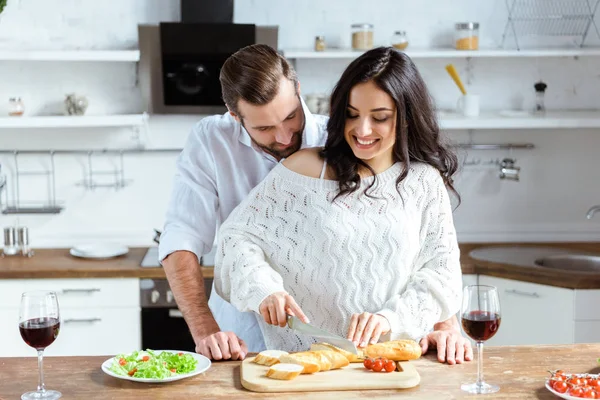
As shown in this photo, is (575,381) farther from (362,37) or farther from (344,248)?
(362,37)

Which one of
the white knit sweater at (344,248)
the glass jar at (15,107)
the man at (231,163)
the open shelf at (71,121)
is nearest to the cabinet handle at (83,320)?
the open shelf at (71,121)

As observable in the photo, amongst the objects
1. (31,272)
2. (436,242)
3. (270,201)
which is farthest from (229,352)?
(31,272)

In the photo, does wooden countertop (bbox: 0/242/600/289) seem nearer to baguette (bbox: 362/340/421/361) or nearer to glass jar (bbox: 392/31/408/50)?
glass jar (bbox: 392/31/408/50)

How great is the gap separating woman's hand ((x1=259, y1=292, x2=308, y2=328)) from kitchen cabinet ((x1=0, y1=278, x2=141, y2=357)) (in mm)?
1924

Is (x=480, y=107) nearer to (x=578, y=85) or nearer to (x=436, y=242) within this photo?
(x=578, y=85)

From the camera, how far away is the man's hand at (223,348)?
196cm

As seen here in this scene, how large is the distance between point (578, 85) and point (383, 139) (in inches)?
100

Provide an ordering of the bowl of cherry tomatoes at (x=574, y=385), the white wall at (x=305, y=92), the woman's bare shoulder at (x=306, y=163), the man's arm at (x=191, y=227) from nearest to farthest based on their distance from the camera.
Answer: the bowl of cherry tomatoes at (x=574, y=385), the woman's bare shoulder at (x=306, y=163), the man's arm at (x=191, y=227), the white wall at (x=305, y=92)

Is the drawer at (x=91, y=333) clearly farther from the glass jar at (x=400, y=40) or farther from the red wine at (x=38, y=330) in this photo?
the red wine at (x=38, y=330)

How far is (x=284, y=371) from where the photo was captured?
1.76 meters

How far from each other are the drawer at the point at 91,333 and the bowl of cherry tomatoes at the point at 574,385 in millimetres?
2378

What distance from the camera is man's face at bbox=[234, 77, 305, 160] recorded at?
2.14 metres

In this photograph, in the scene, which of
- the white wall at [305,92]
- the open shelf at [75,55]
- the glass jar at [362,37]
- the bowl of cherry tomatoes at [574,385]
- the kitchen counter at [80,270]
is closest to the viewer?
the bowl of cherry tomatoes at [574,385]

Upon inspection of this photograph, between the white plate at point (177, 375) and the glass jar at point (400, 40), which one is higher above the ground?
the glass jar at point (400, 40)
